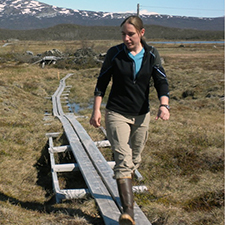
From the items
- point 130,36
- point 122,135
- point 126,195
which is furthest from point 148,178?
point 130,36

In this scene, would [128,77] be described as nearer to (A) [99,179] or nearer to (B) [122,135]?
(B) [122,135]

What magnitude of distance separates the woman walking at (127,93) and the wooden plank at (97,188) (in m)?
0.45

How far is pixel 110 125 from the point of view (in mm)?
3318

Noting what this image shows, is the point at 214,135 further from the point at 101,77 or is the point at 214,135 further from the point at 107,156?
the point at 101,77

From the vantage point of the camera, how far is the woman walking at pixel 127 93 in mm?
3205

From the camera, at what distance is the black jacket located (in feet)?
10.7

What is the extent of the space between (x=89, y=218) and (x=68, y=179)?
219 cm

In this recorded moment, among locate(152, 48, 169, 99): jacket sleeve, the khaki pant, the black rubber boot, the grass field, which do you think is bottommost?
the grass field

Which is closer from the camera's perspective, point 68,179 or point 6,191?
point 6,191

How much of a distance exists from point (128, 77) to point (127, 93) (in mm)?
183

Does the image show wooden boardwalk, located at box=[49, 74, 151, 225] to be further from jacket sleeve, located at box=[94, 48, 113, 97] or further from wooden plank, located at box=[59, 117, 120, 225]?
jacket sleeve, located at box=[94, 48, 113, 97]

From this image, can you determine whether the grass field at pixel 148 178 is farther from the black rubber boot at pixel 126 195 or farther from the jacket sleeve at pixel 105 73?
the jacket sleeve at pixel 105 73

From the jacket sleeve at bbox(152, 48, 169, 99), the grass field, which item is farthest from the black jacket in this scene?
the grass field

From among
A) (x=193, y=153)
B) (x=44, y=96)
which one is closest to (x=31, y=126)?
(x=193, y=153)
